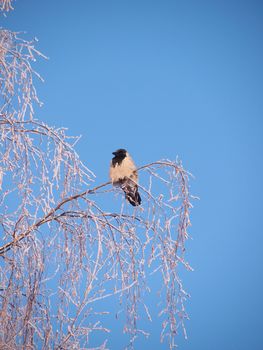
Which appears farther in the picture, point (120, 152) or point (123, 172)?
point (120, 152)

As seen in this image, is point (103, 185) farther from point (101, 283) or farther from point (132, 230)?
point (101, 283)

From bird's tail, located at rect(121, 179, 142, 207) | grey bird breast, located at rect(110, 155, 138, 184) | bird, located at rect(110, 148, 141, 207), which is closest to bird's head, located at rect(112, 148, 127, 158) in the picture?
bird, located at rect(110, 148, 141, 207)

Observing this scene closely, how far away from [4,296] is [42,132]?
30.8 inches

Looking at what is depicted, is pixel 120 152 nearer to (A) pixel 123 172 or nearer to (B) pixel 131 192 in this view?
(A) pixel 123 172

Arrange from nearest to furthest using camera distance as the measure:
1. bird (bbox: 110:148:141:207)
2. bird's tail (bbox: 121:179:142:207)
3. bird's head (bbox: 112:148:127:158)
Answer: bird's tail (bbox: 121:179:142:207)
bird (bbox: 110:148:141:207)
bird's head (bbox: 112:148:127:158)

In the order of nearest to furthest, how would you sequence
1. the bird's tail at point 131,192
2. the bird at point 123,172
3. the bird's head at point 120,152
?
the bird's tail at point 131,192
the bird at point 123,172
the bird's head at point 120,152

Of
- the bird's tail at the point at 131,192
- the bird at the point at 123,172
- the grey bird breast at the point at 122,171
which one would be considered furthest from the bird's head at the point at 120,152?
the bird's tail at the point at 131,192

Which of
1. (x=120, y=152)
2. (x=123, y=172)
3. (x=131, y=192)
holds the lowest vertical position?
(x=131, y=192)

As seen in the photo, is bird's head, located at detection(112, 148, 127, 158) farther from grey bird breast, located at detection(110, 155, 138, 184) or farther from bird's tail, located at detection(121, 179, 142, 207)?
bird's tail, located at detection(121, 179, 142, 207)

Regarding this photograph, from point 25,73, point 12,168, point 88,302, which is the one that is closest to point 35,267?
point 88,302

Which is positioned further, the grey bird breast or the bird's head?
the bird's head

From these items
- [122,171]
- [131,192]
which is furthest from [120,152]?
[131,192]

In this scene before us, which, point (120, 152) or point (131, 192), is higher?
point (120, 152)

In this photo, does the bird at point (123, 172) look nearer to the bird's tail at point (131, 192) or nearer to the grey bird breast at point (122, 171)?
the grey bird breast at point (122, 171)
